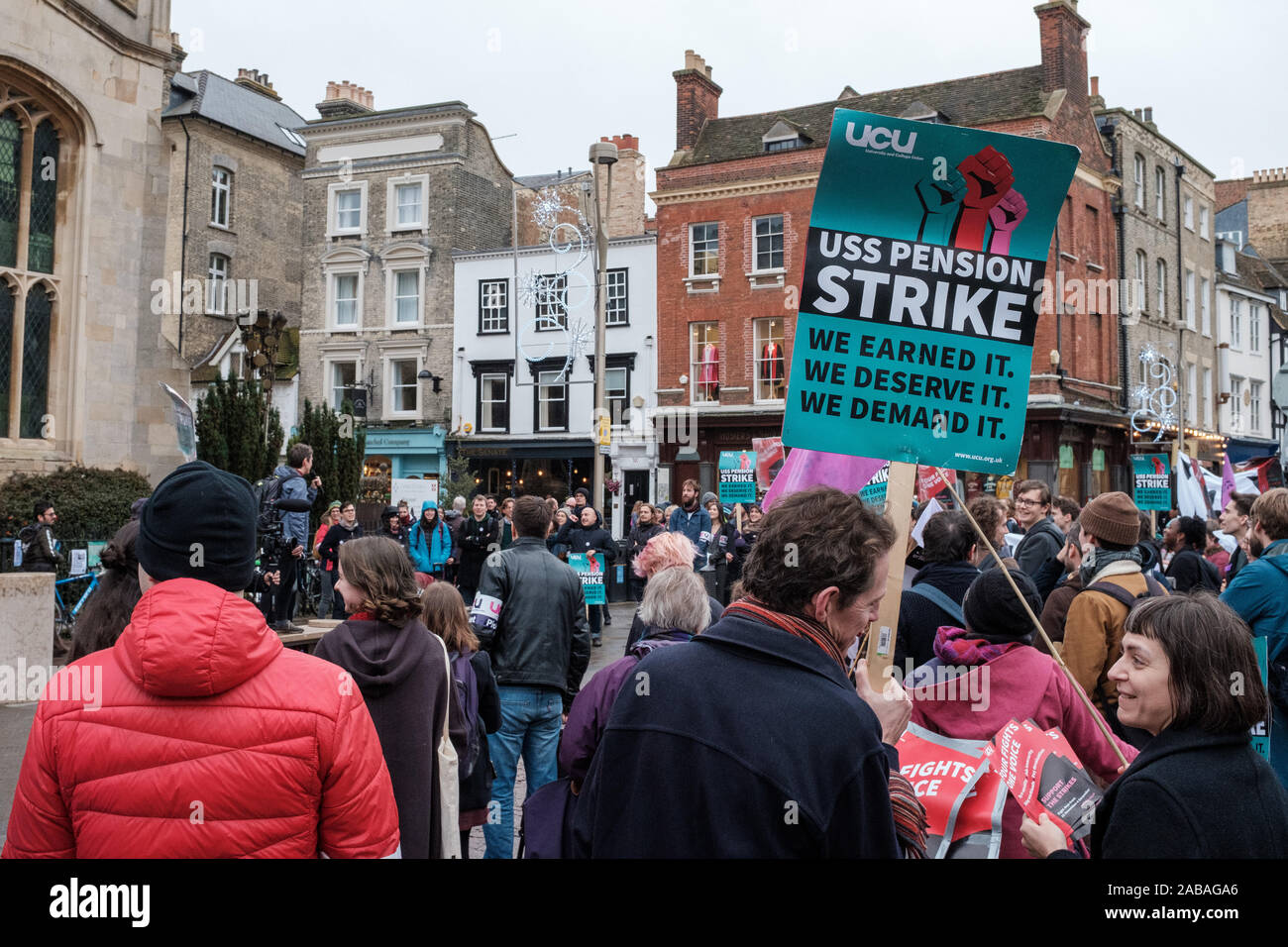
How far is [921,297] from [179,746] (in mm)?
2663

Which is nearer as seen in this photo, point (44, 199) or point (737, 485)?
point (44, 199)

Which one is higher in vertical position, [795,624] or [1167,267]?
[1167,267]

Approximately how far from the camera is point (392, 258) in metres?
35.0

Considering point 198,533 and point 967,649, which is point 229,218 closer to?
point 967,649

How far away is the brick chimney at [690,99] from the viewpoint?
3312 centimetres

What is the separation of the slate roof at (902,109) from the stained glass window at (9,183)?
21759 millimetres

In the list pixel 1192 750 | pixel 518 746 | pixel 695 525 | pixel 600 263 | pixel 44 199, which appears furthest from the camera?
pixel 600 263

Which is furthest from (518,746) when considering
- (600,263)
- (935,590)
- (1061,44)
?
(1061,44)

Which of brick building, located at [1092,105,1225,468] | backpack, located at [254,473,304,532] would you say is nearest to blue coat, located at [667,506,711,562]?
backpack, located at [254,473,304,532]

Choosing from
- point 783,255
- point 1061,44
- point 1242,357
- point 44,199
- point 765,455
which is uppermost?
point 1061,44

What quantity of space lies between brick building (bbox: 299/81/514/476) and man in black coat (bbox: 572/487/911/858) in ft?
107

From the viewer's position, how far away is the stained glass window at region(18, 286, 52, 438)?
1291cm

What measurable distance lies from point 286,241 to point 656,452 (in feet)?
57.5

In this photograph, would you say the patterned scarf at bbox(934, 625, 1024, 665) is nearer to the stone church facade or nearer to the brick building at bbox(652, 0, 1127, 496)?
the stone church facade
